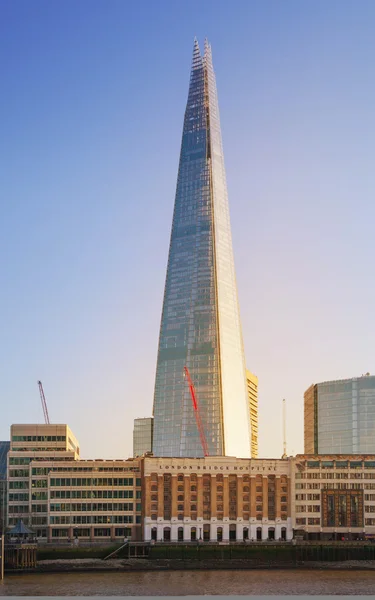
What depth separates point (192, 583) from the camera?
497 feet

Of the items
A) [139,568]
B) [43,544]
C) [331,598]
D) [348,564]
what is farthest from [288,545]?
[331,598]

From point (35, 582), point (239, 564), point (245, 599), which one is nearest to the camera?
point (245, 599)

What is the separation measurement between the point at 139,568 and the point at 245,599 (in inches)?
3784

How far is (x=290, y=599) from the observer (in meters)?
82.2

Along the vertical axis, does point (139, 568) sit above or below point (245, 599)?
below

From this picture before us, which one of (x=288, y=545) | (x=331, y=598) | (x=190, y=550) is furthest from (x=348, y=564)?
(x=331, y=598)

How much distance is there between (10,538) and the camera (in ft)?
611

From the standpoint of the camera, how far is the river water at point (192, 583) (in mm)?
139875

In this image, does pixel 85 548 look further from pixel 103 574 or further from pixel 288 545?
pixel 288 545

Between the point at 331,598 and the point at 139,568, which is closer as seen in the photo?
the point at 331,598

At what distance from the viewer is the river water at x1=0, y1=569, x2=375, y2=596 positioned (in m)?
140

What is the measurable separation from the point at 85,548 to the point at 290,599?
372 ft

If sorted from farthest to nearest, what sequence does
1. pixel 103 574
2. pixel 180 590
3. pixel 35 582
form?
1. pixel 103 574
2. pixel 35 582
3. pixel 180 590

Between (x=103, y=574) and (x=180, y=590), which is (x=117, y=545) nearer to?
(x=103, y=574)
